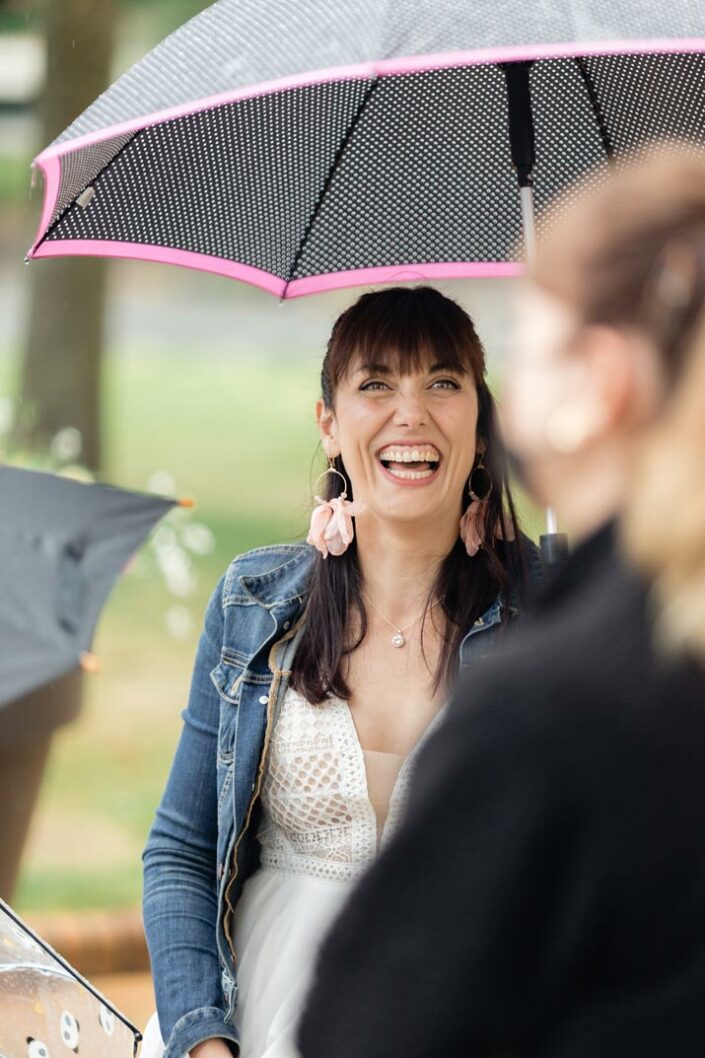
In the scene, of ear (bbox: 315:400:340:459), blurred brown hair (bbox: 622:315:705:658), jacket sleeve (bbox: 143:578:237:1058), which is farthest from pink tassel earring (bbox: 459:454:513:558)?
blurred brown hair (bbox: 622:315:705:658)

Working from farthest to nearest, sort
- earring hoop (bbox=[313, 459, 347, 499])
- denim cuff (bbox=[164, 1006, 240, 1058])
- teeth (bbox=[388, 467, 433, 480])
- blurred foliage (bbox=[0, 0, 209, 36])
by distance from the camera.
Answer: blurred foliage (bbox=[0, 0, 209, 36])
earring hoop (bbox=[313, 459, 347, 499])
teeth (bbox=[388, 467, 433, 480])
denim cuff (bbox=[164, 1006, 240, 1058])

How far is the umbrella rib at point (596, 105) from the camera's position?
98.3 inches

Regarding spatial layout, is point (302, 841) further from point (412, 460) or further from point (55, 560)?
point (55, 560)

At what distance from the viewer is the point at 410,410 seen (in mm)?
2152

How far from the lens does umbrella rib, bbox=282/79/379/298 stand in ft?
8.33

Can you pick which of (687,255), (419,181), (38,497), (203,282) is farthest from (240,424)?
(687,255)

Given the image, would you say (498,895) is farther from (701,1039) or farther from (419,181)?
(419,181)

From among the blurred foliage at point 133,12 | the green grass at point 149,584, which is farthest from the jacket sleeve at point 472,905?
the blurred foliage at point 133,12

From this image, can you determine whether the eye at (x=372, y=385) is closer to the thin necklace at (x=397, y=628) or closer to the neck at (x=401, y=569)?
the neck at (x=401, y=569)

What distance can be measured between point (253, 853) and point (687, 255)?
136 cm

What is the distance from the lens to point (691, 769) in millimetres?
897

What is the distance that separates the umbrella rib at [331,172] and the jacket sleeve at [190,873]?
0.71m

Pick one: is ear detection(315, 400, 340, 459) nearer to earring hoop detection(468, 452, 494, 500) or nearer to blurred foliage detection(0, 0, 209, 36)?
earring hoop detection(468, 452, 494, 500)

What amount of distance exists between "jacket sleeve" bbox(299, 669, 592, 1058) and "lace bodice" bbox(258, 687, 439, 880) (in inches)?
41.8
